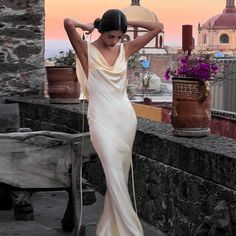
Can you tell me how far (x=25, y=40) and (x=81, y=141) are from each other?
11.3ft

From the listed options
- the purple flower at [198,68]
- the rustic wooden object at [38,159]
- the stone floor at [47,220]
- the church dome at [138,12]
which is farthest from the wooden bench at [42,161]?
the church dome at [138,12]

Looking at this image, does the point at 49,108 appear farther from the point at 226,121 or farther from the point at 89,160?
the point at 226,121

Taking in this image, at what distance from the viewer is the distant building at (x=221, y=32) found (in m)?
67.1

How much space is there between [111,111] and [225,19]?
68537 mm

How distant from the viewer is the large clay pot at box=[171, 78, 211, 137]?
425 cm

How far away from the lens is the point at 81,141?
4.03m

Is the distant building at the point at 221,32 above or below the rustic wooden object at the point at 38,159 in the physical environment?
above

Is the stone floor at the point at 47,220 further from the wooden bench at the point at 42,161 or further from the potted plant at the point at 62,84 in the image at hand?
the potted plant at the point at 62,84

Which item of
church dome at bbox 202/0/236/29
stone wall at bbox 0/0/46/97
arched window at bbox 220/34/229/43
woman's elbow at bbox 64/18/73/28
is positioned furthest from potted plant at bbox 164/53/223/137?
church dome at bbox 202/0/236/29

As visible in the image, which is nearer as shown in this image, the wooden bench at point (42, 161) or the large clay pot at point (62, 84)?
the wooden bench at point (42, 161)

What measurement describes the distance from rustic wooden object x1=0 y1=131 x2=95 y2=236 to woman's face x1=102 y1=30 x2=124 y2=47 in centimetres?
64

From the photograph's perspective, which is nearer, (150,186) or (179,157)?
(179,157)

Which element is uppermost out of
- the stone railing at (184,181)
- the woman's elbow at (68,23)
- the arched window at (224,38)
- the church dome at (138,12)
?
the church dome at (138,12)

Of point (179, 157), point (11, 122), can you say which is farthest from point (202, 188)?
point (11, 122)
